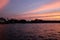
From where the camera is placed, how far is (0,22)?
6373 inches

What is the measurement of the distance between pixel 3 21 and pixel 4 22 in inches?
83.6

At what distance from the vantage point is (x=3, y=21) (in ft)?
520

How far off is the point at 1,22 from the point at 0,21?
3.20 m

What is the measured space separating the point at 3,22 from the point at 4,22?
84.6 inches

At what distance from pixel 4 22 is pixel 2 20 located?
3.36 meters

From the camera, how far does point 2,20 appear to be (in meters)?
158

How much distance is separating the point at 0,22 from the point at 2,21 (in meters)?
3.90

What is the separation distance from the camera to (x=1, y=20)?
158 m

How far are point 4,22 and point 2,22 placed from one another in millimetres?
3124

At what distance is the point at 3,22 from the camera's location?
531 feet

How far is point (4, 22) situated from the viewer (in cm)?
16012

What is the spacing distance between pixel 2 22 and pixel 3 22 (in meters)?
1.11

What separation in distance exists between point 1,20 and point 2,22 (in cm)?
481

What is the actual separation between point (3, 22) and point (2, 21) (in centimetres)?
309
